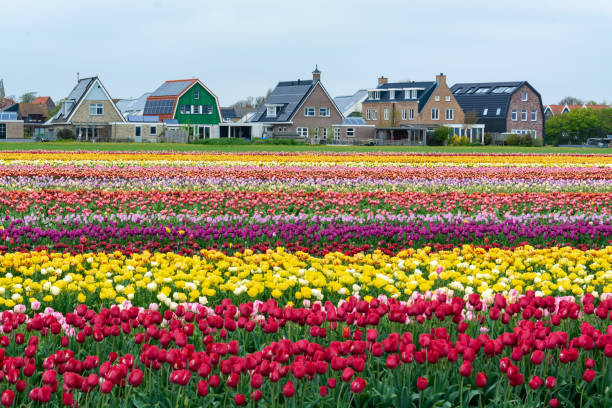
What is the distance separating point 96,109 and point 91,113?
61 centimetres

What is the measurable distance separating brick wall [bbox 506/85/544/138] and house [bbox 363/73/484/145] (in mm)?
4223

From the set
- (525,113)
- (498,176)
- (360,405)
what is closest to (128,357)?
(360,405)

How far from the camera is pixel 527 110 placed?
83.4 metres

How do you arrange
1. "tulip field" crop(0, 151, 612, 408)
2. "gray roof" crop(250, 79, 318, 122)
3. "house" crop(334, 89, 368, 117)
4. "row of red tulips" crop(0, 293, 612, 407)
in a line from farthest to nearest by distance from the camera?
1. "house" crop(334, 89, 368, 117)
2. "gray roof" crop(250, 79, 318, 122)
3. "tulip field" crop(0, 151, 612, 408)
4. "row of red tulips" crop(0, 293, 612, 407)

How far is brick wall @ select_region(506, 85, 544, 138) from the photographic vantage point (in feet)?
268

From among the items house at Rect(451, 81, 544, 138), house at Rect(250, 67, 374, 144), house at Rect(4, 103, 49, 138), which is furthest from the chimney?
house at Rect(4, 103, 49, 138)

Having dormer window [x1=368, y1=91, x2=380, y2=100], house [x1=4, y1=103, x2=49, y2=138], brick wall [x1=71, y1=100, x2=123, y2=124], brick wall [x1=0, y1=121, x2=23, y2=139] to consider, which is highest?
dormer window [x1=368, y1=91, x2=380, y2=100]

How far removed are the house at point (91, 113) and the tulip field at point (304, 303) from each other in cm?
5895

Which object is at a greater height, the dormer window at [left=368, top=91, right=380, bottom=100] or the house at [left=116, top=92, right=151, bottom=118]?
the dormer window at [left=368, top=91, right=380, bottom=100]

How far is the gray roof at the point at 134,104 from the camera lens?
86.4 meters

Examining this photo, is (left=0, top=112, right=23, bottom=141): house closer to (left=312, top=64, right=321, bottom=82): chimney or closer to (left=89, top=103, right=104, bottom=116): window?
(left=89, top=103, right=104, bottom=116): window

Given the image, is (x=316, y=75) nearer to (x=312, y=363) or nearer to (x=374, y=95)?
(x=374, y=95)

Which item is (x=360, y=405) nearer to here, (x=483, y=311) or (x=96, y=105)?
(x=483, y=311)

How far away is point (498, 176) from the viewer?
20984mm
